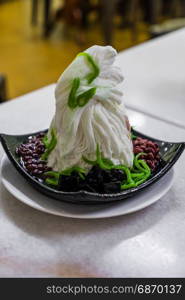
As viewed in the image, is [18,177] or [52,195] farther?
[18,177]

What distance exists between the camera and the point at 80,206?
0.85 m

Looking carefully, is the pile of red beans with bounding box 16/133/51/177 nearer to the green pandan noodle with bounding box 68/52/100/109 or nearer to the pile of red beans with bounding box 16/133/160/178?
the pile of red beans with bounding box 16/133/160/178

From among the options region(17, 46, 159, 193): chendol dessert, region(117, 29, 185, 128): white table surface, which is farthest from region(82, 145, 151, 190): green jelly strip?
region(117, 29, 185, 128): white table surface

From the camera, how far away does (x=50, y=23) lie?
4.31 meters

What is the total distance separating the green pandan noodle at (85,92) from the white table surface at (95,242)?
215 mm

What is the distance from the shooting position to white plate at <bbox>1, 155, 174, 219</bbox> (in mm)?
825

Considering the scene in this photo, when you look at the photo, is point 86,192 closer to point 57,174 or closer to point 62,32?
point 57,174

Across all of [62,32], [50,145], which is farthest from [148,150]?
[62,32]

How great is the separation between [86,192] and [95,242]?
90 millimetres

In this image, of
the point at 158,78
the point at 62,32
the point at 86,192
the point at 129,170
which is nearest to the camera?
the point at 86,192

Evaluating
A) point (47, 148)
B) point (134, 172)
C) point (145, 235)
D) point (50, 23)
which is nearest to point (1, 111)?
point (47, 148)

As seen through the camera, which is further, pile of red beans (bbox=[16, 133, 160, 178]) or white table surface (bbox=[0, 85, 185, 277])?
pile of red beans (bbox=[16, 133, 160, 178])

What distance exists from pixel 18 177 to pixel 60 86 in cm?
20

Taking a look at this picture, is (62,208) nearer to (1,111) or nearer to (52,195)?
(52,195)
